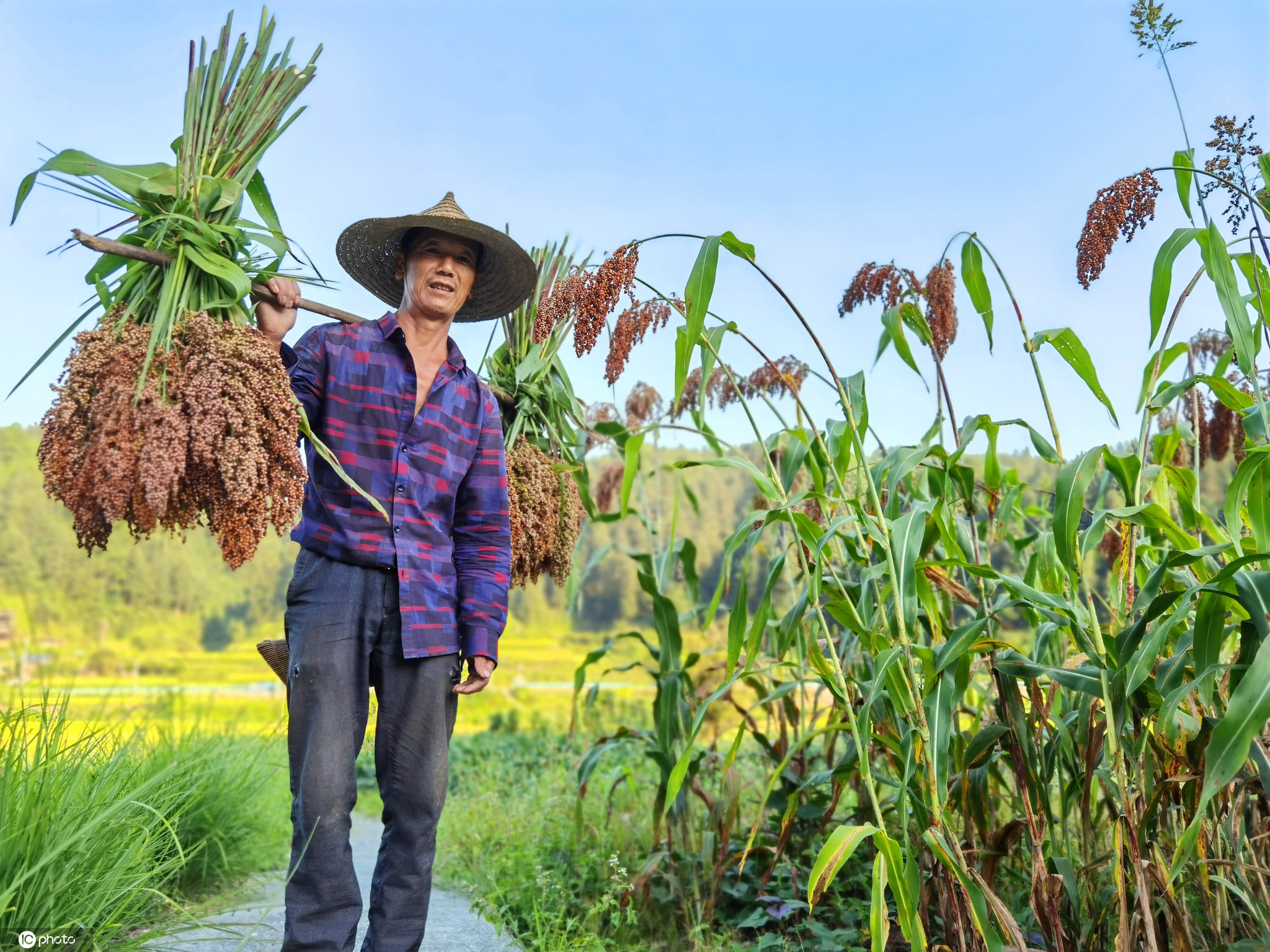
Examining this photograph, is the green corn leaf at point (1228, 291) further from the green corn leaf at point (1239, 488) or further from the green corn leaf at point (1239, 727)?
the green corn leaf at point (1239, 727)

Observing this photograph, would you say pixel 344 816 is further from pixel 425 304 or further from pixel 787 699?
pixel 787 699

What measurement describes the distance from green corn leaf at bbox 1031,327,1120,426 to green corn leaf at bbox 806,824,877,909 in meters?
0.99

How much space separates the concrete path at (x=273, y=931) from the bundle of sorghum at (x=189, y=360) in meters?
1.00

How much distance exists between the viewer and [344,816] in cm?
181

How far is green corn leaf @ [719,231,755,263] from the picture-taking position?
1678 millimetres

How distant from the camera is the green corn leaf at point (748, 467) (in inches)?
75.5

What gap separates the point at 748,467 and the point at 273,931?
6.14 feet

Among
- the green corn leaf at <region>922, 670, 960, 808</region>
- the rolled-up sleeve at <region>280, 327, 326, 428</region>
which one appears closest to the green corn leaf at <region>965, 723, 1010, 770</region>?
the green corn leaf at <region>922, 670, 960, 808</region>

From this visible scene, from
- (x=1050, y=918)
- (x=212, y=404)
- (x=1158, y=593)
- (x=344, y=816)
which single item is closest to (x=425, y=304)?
(x=212, y=404)

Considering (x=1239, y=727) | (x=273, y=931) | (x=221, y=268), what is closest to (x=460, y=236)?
(x=221, y=268)

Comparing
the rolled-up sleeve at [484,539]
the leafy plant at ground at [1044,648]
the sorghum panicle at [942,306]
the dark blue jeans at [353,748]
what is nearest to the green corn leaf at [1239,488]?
the leafy plant at ground at [1044,648]

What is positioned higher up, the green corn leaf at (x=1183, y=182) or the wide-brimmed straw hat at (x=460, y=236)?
the wide-brimmed straw hat at (x=460, y=236)

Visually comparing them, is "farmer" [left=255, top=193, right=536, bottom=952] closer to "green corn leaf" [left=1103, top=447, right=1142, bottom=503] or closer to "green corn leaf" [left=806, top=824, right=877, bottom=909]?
"green corn leaf" [left=806, top=824, right=877, bottom=909]

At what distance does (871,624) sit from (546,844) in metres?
1.79
